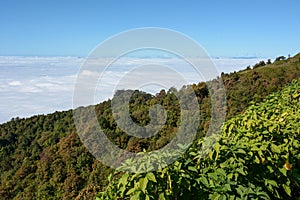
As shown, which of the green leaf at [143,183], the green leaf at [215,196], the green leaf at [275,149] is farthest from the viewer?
the green leaf at [275,149]

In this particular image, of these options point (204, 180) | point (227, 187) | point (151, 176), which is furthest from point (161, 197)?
point (227, 187)

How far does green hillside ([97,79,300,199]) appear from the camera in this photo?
6.56 ft

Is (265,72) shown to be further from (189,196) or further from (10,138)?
(10,138)

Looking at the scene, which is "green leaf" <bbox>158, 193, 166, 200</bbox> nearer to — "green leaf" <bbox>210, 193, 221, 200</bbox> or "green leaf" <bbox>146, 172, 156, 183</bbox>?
"green leaf" <bbox>146, 172, 156, 183</bbox>

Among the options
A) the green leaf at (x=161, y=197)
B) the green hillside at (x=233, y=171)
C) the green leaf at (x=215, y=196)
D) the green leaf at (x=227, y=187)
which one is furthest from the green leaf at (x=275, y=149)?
the green leaf at (x=161, y=197)

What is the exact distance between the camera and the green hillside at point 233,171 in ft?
6.56

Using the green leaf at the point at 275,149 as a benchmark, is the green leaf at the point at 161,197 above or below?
below

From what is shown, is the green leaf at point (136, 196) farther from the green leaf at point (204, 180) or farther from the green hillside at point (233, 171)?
the green leaf at point (204, 180)

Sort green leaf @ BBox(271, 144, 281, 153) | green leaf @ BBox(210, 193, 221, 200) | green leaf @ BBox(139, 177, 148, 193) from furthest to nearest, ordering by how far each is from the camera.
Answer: green leaf @ BBox(271, 144, 281, 153)
green leaf @ BBox(210, 193, 221, 200)
green leaf @ BBox(139, 177, 148, 193)

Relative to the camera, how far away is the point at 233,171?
2.30 m

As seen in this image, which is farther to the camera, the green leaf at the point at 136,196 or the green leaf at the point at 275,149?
the green leaf at the point at 275,149

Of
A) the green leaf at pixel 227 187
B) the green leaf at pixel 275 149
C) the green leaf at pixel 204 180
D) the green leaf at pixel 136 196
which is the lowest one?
the green leaf at pixel 136 196

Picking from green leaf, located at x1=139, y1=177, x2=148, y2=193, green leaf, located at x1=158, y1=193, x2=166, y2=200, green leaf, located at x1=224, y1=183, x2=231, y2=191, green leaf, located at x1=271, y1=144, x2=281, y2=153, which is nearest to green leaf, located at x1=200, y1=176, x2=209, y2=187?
green leaf, located at x1=224, y1=183, x2=231, y2=191

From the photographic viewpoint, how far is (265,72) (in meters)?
34.0
